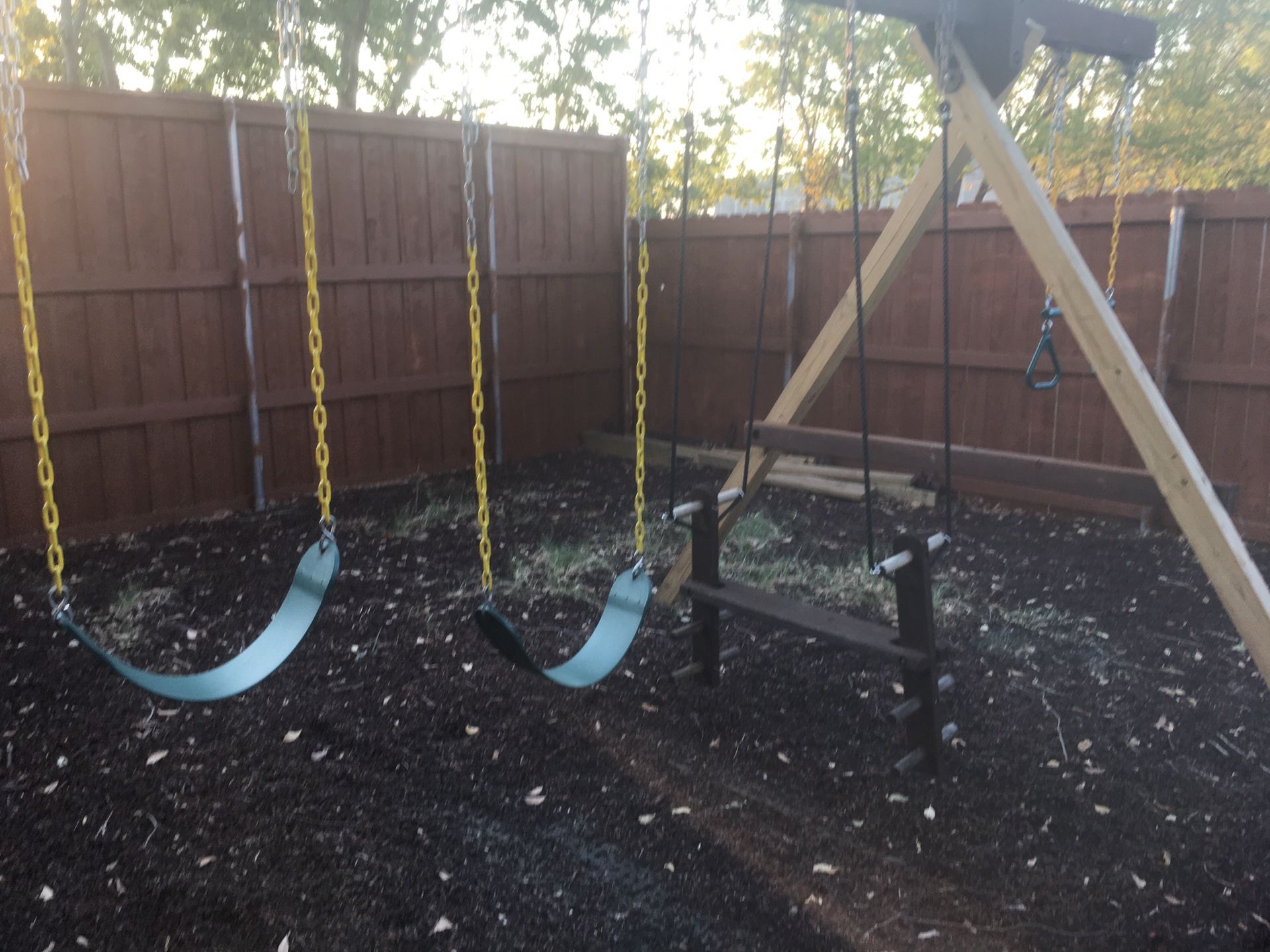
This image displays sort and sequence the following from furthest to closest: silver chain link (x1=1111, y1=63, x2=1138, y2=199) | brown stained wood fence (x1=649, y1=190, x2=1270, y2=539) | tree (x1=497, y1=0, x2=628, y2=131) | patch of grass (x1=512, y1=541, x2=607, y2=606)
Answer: tree (x1=497, y1=0, x2=628, y2=131) < brown stained wood fence (x1=649, y1=190, x2=1270, y2=539) < patch of grass (x1=512, y1=541, x2=607, y2=606) < silver chain link (x1=1111, y1=63, x2=1138, y2=199)

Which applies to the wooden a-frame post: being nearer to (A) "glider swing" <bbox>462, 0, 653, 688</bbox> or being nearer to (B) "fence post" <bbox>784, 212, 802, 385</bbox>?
(A) "glider swing" <bbox>462, 0, 653, 688</bbox>

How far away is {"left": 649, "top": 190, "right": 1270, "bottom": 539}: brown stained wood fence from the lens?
5145mm

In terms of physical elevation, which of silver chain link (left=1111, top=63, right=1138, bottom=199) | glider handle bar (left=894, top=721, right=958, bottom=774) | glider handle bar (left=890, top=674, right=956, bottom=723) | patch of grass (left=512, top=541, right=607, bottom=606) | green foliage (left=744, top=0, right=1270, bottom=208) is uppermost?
green foliage (left=744, top=0, right=1270, bottom=208)

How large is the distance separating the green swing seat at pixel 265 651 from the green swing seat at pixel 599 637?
1.35 feet

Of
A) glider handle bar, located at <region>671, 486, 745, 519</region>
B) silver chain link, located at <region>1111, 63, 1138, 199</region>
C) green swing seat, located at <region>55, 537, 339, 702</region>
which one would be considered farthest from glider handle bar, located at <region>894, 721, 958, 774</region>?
silver chain link, located at <region>1111, 63, 1138, 199</region>

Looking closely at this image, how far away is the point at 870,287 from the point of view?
349 cm

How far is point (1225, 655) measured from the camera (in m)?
3.75

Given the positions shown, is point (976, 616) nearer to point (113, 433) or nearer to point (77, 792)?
point (77, 792)

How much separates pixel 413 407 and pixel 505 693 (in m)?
3.78

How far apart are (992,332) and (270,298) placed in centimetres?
428

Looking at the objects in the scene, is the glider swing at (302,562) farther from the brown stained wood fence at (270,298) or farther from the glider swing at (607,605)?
the brown stained wood fence at (270,298)

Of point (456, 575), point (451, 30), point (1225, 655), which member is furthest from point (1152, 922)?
point (451, 30)

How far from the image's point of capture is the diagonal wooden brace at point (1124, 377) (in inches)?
111

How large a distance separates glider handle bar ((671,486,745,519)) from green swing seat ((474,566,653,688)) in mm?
369
